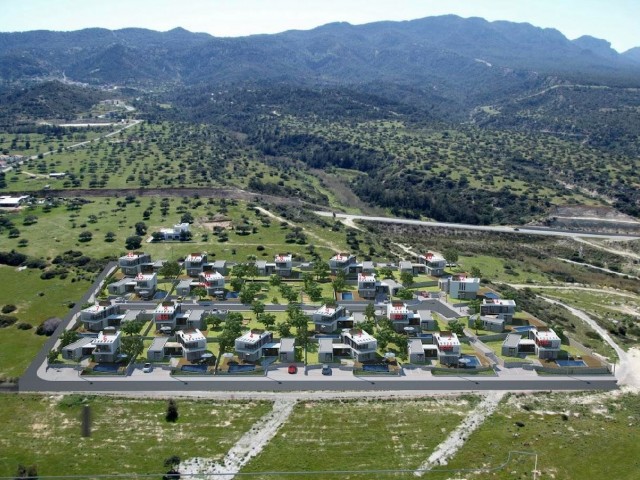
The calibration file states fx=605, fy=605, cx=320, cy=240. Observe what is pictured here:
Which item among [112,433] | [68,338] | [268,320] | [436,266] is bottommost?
[112,433]

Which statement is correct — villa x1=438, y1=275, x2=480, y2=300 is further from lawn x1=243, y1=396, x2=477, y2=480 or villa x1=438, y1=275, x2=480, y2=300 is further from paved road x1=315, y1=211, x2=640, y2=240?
paved road x1=315, y1=211, x2=640, y2=240

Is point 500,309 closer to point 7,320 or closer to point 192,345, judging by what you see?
point 192,345

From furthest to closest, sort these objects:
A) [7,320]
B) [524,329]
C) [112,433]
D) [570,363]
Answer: [7,320], [524,329], [570,363], [112,433]

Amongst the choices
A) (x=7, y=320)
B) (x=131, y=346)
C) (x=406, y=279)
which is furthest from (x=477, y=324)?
(x=7, y=320)

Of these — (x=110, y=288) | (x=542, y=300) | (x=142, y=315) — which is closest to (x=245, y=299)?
(x=142, y=315)

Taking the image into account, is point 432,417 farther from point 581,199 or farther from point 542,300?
point 581,199

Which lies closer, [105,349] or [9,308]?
[105,349]

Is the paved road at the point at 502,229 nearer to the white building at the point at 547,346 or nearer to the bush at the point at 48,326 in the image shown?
the white building at the point at 547,346
